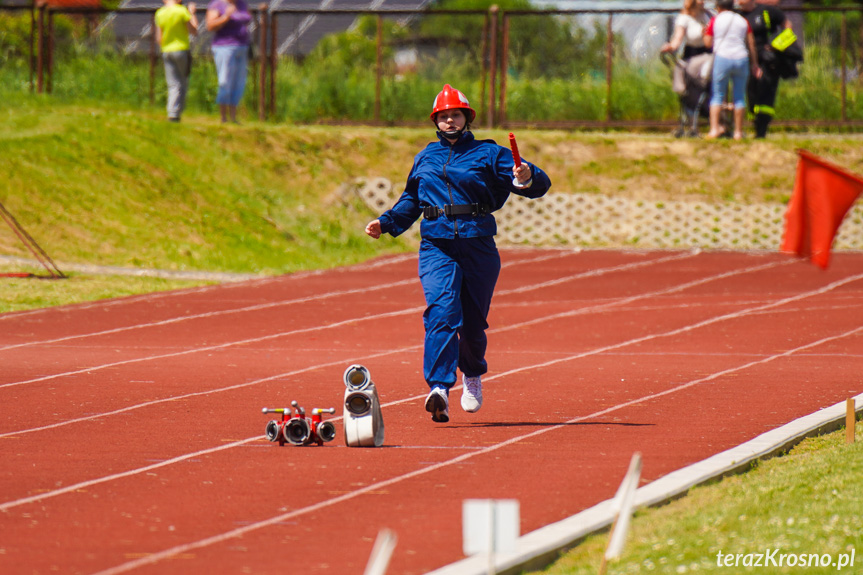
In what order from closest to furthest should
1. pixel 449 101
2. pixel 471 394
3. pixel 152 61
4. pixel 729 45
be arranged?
pixel 449 101 → pixel 471 394 → pixel 729 45 → pixel 152 61

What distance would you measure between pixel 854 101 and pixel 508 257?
8.75 m

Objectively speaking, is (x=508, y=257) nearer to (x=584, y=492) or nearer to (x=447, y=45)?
(x=447, y=45)

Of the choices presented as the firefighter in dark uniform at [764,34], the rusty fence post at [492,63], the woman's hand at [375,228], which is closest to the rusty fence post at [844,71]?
the firefighter in dark uniform at [764,34]

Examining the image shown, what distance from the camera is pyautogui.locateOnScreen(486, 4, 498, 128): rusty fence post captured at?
25922 millimetres

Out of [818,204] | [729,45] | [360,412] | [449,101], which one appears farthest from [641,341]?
[729,45]

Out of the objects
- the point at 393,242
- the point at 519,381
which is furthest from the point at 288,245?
the point at 519,381

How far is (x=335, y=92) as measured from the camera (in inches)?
1089

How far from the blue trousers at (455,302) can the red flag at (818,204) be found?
1928mm

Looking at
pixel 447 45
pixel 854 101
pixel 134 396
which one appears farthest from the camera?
pixel 447 45

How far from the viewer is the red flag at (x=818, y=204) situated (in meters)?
8.16

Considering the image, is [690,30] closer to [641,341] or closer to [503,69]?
[503,69]

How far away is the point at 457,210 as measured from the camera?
348 inches

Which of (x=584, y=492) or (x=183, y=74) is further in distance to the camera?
(x=183, y=74)

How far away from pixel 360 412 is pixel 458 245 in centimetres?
142
